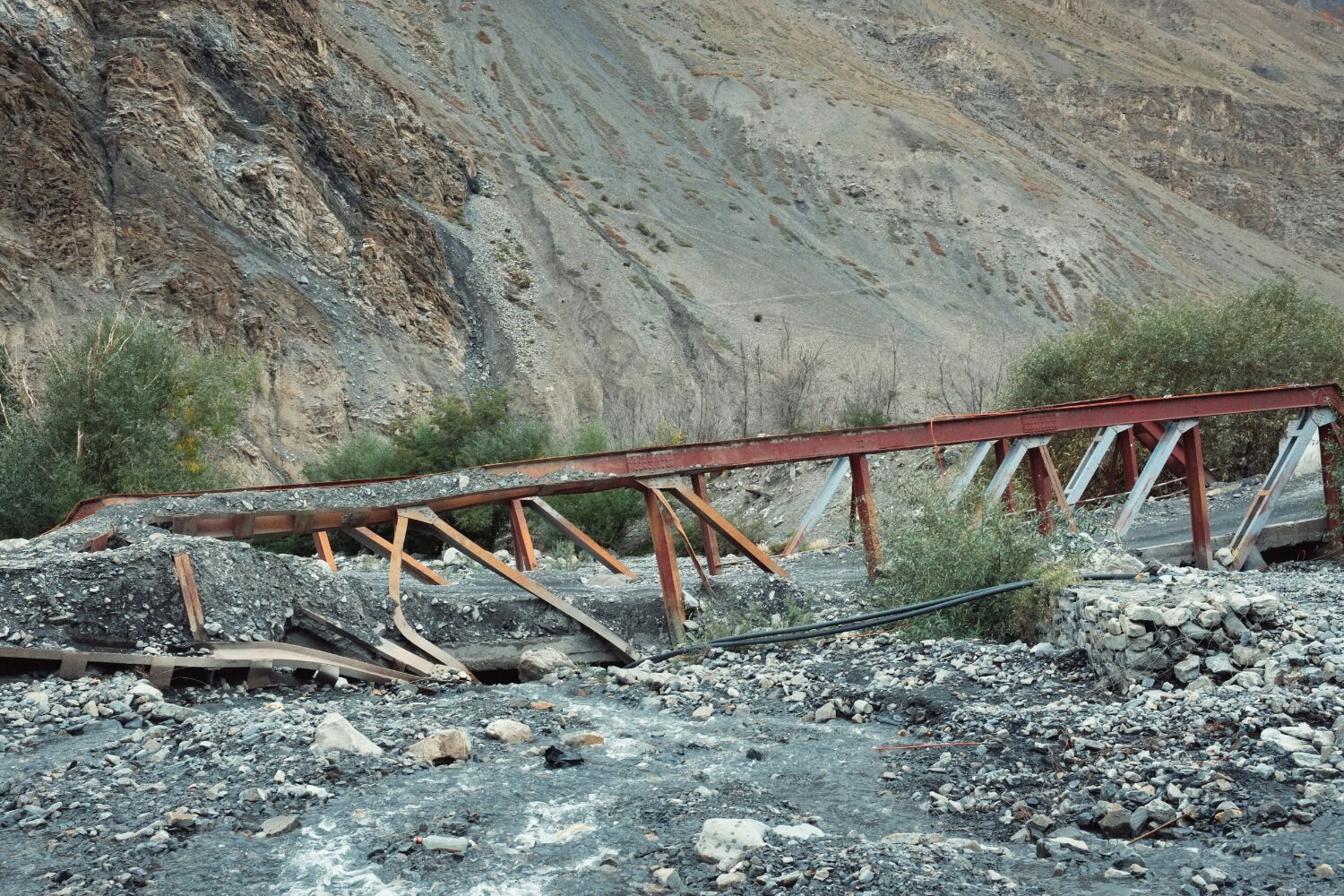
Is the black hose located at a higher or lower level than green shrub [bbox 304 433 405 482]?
higher

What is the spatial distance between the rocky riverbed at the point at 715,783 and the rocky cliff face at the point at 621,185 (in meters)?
28.6

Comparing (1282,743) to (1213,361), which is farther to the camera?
(1213,361)

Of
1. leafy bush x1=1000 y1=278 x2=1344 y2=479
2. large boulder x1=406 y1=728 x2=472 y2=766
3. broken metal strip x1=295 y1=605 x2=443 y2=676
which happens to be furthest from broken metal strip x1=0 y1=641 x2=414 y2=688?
leafy bush x1=1000 y1=278 x2=1344 y2=479

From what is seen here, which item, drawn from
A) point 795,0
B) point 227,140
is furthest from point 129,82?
point 795,0

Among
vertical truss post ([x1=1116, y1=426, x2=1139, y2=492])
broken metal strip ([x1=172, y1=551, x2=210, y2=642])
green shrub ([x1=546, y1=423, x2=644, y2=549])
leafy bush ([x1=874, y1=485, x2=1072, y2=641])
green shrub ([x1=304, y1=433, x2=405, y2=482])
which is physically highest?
broken metal strip ([x1=172, y1=551, x2=210, y2=642])

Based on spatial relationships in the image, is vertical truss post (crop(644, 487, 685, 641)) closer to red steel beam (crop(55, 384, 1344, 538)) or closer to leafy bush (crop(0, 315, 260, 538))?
red steel beam (crop(55, 384, 1344, 538))

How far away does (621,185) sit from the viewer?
2333 inches

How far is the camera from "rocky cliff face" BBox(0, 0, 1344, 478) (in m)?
38.2

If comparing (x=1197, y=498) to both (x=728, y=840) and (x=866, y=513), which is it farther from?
(x=728, y=840)

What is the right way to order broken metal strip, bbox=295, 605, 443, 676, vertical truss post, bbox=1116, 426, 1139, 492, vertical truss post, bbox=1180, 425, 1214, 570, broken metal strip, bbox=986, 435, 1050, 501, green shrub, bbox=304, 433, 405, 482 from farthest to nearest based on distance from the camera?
green shrub, bbox=304, 433, 405, 482 → vertical truss post, bbox=1116, 426, 1139, 492 → vertical truss post, bbox=1180, 425, 1214, 570 → broken metal strip, bbox=986, 435, 1050, 501 → broken metal strip, bbox=295, 605, 443, 676

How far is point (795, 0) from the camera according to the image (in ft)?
285

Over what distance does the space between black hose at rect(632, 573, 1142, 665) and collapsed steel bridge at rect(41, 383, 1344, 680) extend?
650 millimetres

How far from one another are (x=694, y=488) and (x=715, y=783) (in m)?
7.43

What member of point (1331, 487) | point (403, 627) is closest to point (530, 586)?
point (403, 627)
